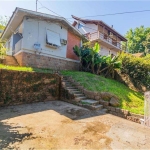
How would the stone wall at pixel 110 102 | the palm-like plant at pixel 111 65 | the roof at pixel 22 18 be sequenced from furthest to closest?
1. the palm-like plant at pixel 111 65
2. the roof at pixel 22 18
3. the stone wall at pixel 110 102

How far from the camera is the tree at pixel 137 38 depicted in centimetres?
4141

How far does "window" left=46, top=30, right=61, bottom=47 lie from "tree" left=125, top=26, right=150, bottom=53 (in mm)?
36239

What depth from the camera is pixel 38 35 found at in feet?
40.1

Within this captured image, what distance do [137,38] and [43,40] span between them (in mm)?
37937

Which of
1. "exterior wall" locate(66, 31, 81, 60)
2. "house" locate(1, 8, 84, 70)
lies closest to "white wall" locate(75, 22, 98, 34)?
"exterior wall" locate(66, 31, 81, 60)

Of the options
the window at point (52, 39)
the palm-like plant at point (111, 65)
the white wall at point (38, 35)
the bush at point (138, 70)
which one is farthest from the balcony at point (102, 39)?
the bush at point (138, 70)

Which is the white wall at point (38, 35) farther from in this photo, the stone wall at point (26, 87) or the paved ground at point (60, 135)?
the paved ground at point (60, 135)

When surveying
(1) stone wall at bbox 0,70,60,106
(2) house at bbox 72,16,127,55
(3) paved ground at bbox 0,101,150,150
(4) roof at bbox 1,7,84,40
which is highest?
(2) house at bbox 72,16,127,55

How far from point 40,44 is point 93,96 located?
7181mm

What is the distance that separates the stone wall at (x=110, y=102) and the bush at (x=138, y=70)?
419 cm

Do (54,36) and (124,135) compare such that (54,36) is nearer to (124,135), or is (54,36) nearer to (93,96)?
(93,96)

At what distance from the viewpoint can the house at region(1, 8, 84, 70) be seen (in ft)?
37.8

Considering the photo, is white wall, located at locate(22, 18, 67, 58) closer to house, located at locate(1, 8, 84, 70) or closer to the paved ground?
house, located at locate(1, 8, 84, 70)

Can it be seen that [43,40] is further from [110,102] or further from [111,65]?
[110,102]
